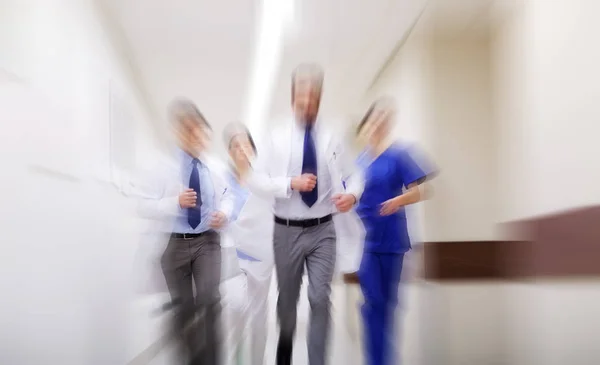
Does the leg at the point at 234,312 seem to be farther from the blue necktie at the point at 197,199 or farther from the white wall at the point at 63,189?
the white wall at the point at 63,189

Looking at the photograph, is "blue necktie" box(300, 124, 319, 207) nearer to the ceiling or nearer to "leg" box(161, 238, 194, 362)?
"leg" box(161, 238, 194, 362)

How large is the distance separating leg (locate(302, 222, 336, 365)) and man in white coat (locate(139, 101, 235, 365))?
0.65 metres

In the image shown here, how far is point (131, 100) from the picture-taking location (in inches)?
165

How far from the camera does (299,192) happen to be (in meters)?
2.70

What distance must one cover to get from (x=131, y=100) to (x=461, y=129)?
257 cm

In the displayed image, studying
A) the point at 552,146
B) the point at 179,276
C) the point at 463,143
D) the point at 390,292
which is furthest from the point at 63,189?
the point at 463,143

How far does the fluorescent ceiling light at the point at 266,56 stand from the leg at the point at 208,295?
831mm

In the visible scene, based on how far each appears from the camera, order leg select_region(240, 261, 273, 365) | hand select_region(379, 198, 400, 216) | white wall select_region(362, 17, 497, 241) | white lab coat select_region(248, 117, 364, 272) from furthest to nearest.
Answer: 1. white wall select_region(362, 17, 497, 241)
2. leg select_region(240, 261, 273, 365)
3. hand select_region(379, 198, 400, 216)
4. white lab coat select_region(248, 117, 364, 272)

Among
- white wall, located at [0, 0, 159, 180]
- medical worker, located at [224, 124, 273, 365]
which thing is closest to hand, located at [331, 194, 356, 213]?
medical worker, located at [224, 124, 273, 365]

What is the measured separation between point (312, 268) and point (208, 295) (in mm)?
721

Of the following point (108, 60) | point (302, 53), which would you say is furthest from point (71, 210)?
point (302, 53)

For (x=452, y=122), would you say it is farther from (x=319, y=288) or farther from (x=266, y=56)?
(x=319, y=288)

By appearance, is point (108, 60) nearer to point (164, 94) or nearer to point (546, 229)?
point (164, 94)

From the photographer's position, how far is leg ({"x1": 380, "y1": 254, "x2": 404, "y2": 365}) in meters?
2.85
